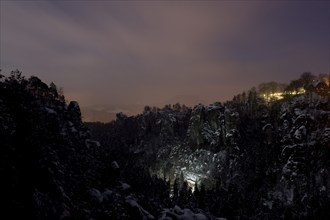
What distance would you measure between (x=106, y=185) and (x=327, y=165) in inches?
5378

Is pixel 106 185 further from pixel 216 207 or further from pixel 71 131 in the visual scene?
pixel 216 207

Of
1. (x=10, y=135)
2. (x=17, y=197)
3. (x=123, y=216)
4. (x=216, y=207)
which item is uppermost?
(x=10, y=135)

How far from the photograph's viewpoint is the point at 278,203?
523 feet

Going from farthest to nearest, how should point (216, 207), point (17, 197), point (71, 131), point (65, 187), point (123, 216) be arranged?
point (216, 207)
point (71, 131)
point (123, 216)
point (65, 187)
point (17, 197)

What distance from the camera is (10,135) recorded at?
150 ft

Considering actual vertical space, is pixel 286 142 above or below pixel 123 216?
above

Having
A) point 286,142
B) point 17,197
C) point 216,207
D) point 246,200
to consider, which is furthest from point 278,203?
point 17,197

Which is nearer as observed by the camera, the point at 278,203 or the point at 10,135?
the point at 10,135

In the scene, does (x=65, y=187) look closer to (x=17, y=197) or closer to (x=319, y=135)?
(x=17, y=197)

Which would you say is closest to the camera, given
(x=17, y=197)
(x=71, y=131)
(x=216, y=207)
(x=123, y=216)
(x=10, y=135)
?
(x=17, y=197)

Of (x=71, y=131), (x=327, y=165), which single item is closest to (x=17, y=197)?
(x=71, y=131)

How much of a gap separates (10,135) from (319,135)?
558 ft

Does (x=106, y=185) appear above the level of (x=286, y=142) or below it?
below

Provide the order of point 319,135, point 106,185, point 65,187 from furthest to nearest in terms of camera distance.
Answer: point 319,135 → point 106,185 → point 65,187
